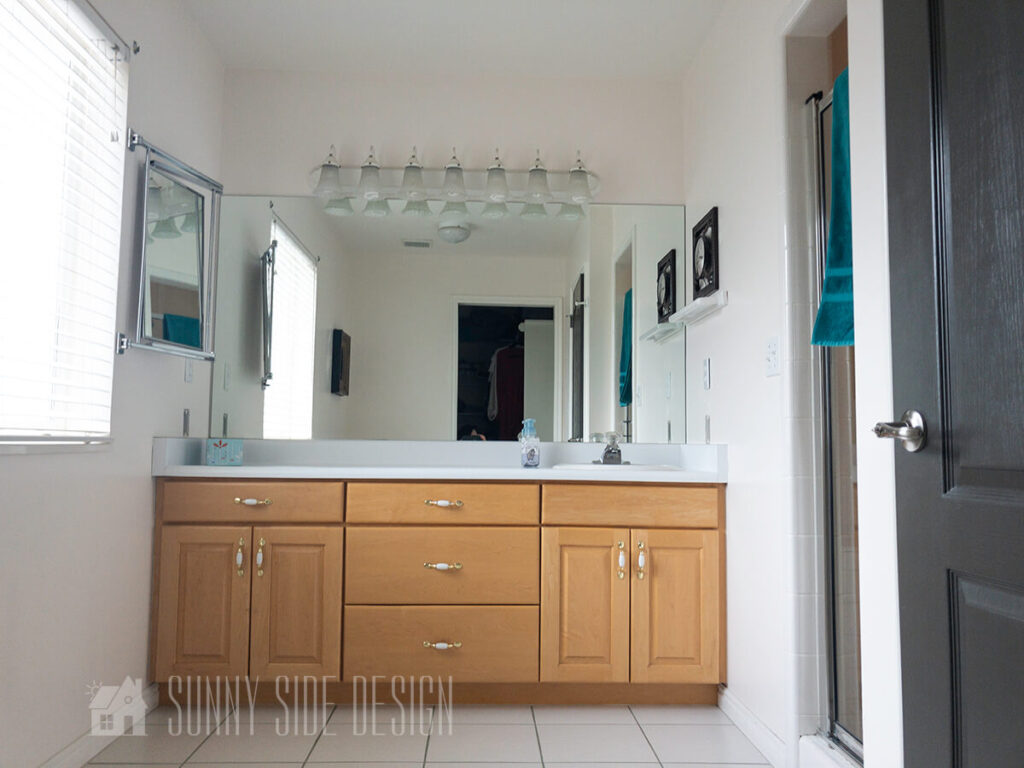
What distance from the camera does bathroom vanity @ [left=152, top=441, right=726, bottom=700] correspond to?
269 cm

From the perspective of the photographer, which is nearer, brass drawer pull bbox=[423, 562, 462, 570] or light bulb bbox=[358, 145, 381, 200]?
brass drawer pull bbox=[423, 562, 462, 570]

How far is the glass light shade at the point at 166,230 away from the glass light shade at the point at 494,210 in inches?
47.7

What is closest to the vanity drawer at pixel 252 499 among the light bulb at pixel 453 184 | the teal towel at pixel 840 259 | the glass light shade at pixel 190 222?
the glass light shade at pixel 190 222

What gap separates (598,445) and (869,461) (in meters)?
1.82

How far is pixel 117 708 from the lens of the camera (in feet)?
7.93

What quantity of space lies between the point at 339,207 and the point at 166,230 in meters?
0.81

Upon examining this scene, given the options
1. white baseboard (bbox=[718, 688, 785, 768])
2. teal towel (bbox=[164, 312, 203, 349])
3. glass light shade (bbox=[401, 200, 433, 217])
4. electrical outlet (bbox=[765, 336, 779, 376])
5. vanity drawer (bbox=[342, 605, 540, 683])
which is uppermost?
glass light shade (bbox=[401, 200, 433, 217])

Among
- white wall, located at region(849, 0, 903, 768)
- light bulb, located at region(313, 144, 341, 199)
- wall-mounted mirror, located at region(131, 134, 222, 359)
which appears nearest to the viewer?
white wall, located at region(849, 0, 903, 768)

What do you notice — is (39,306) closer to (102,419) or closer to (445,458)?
(102,419)

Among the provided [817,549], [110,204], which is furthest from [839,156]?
[110,204]

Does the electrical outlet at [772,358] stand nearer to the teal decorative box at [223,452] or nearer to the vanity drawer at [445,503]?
the vanity drawer at [445,503]

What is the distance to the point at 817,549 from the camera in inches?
86.0

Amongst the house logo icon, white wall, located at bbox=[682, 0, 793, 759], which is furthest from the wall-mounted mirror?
white wall, located at bbox=[682, 0, 793, 759]

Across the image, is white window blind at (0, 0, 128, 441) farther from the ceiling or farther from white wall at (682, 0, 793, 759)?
white wall at (682, 0, 793, 759)
